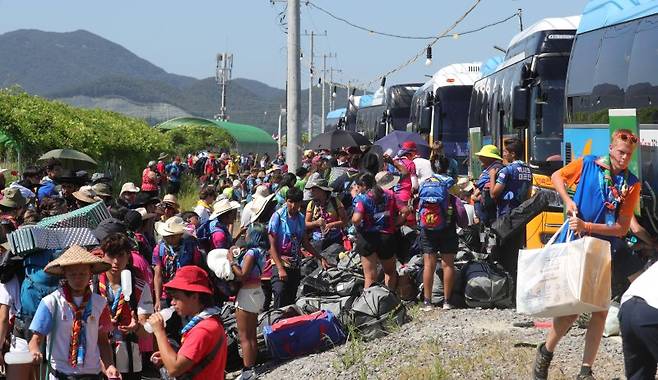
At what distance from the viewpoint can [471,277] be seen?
12.9 meters

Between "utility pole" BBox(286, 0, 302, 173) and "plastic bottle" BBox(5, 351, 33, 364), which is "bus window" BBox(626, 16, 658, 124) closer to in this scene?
"plastic bottle" BBox(5, 351, 33, 364)

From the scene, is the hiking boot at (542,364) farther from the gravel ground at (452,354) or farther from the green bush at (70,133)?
the green bush at (70,133)

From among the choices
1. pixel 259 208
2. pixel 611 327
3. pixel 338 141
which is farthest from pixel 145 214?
pixel 338 141

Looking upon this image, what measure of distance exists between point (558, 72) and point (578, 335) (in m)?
7.86

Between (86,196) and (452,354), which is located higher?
(86,196)

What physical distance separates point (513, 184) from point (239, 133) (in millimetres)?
69787

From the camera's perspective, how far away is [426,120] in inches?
1134

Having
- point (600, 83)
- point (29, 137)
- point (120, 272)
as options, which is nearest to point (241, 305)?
point (120, 272)

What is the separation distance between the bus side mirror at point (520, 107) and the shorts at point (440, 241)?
17.0 ft

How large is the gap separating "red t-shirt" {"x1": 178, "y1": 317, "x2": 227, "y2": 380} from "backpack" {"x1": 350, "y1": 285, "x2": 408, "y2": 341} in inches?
210

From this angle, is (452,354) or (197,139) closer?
(452,354)

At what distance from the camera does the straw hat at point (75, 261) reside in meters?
7.56

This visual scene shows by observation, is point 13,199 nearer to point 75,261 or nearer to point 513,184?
point 75,261

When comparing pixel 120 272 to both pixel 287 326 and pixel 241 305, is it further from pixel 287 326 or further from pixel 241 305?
pixel 287 326
